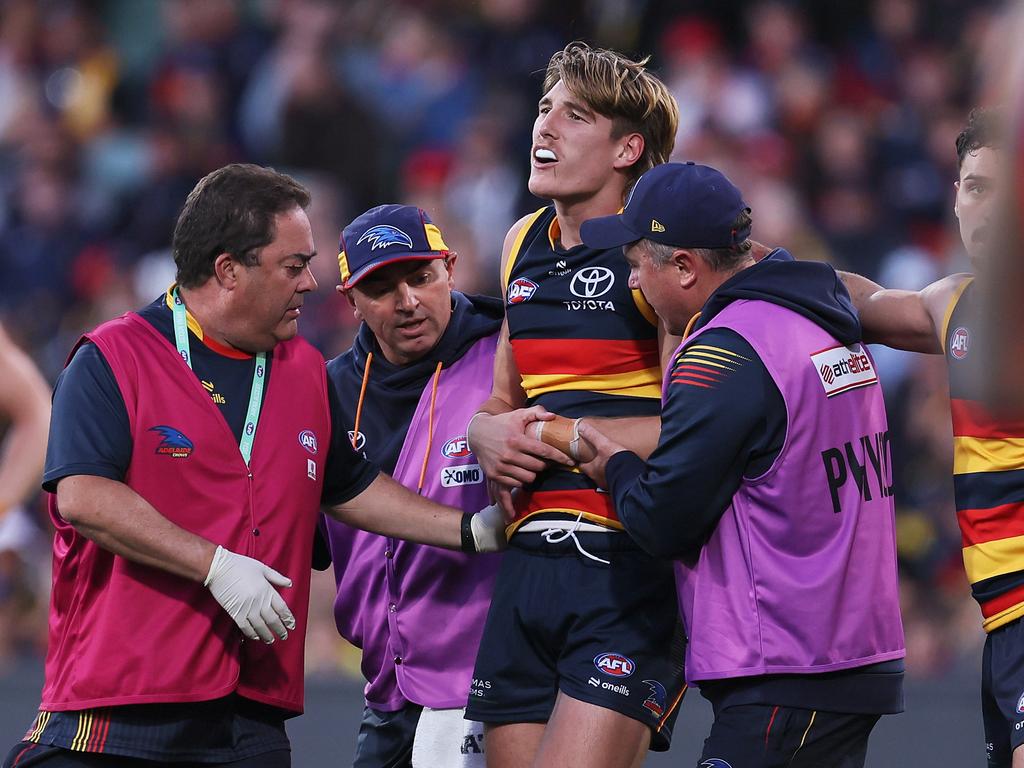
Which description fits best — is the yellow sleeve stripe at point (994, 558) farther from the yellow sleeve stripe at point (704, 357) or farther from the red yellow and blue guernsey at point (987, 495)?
the yellow sleeve stripe at point (704, 357)

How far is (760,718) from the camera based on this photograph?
3164 mm

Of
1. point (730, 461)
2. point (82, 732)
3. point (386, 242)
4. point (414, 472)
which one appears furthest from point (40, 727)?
point (730, 461)

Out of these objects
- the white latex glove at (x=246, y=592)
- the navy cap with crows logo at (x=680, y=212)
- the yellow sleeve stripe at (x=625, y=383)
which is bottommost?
the white latex glove at (x=246, y=592)

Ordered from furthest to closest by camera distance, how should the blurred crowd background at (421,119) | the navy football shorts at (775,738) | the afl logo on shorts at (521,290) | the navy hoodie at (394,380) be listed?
the blurred crowd background at (421,119) → the navy hoodie at (394,380) → the afl logo on shorts at (521,290) → the navy football shorts at (775,738)

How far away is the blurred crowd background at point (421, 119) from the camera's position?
357 inches

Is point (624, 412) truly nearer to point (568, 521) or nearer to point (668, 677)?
point (568, 521)

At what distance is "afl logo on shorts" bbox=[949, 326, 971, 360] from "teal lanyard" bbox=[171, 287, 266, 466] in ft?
5.94

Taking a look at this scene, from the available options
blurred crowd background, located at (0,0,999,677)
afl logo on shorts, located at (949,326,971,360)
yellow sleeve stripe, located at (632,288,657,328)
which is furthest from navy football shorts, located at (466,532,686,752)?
blurred crowd background, located at (0,0,999,677)

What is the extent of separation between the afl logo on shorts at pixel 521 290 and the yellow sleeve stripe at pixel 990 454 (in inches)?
47.7

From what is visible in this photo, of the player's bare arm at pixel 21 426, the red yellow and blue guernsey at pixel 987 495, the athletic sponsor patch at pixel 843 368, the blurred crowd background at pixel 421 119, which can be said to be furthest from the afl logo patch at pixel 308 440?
the blurred crowd background at pixel 421 119

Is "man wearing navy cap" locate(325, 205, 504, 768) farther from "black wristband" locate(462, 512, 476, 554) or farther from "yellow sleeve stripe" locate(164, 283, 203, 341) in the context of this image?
"yellow sleeve stripe" locate(164, 283, 203, 341)

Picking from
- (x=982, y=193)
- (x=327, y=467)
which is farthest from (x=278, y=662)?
(x=982, y=193)

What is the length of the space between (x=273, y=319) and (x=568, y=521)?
3.12ft

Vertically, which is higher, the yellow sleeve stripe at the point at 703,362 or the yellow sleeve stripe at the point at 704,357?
the yellow sleeve stripe at the point at 704,357
